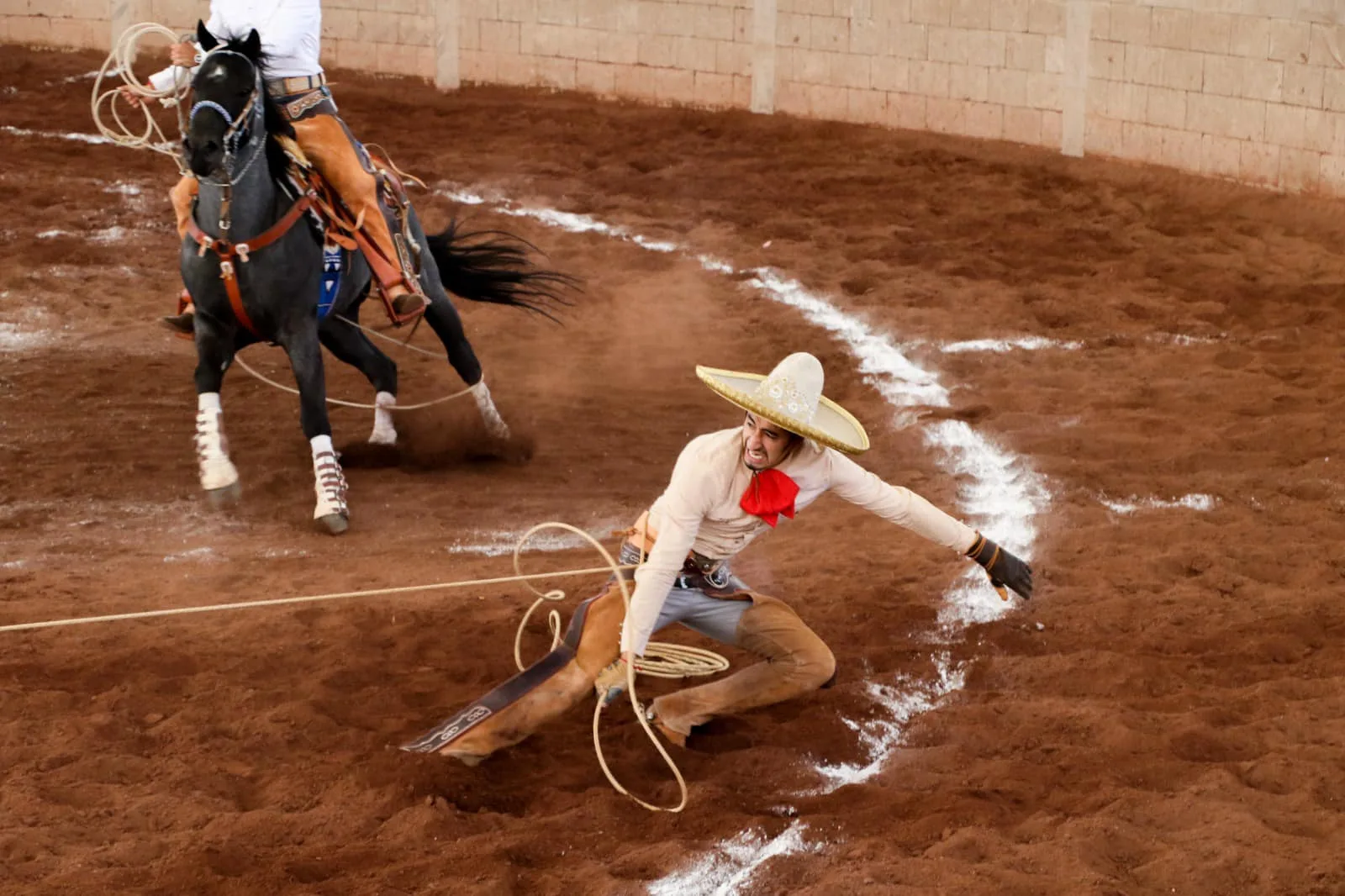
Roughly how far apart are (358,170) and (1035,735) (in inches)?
169

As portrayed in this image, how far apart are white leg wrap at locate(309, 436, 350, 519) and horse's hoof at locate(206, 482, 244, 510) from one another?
1.22 feet

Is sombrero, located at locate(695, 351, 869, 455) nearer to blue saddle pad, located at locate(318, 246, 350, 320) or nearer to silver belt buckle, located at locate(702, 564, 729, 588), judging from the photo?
silver belt buckle, located at locate(702, 564, 729, 588)

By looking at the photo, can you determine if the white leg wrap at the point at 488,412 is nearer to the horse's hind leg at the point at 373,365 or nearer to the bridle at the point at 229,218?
the horse's hind leg at the point at 373,365

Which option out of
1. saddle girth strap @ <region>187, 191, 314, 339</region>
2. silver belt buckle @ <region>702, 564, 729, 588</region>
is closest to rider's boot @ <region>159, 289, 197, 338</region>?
saddle girth strap @ <region>187, 191, 314, 339</region>

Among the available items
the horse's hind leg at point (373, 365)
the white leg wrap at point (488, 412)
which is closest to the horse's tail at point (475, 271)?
the horse's hind leg at point (373, 365)

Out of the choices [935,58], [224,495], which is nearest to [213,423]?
[224,495]

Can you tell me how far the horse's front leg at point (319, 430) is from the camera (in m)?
7.00

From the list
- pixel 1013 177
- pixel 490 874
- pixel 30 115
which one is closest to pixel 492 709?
pixel 490 874

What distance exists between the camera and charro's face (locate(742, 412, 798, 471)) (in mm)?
4461

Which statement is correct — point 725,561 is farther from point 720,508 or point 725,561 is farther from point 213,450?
point 213,450

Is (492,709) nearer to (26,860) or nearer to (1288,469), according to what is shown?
(26,860)

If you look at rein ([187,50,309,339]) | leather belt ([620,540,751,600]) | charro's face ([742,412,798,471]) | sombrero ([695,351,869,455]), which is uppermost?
rein ([187,50,309,339])

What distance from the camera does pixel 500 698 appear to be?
15.5 ft

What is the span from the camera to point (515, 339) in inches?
396
